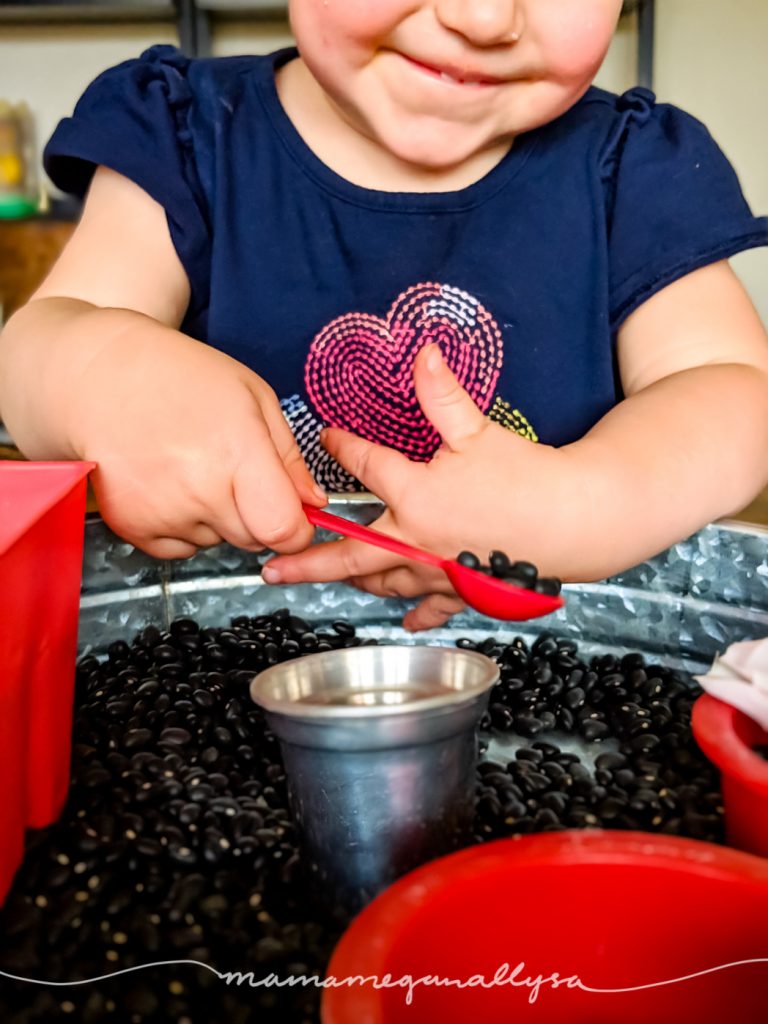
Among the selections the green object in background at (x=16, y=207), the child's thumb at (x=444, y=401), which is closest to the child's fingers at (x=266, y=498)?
the child's thumb at (x=444, y=401)

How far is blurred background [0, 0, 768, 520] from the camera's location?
279 cm

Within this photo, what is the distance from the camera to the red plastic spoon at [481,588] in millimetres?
591

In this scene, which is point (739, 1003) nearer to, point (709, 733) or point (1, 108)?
point (709, 733)

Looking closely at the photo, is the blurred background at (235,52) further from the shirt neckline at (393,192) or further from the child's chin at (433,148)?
the child's chin at (433,148)

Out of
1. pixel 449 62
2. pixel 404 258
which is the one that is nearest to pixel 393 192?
pixel 404 258

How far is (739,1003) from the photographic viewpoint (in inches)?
18.1

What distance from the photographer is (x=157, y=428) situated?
65 cm

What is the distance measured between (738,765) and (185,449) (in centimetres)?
37

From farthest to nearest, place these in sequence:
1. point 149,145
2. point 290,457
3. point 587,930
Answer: point 149,145, point 290,457, point 587,930

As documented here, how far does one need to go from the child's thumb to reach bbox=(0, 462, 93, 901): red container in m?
0.21

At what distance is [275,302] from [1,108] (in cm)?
240

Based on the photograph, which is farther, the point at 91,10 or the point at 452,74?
the point at 91,10

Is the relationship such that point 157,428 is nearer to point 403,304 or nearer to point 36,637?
point 36,637

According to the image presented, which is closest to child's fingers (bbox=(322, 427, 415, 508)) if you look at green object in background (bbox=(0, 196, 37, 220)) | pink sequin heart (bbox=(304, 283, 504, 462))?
pink sequin heart (bbox=(304, 283, 504, 462))
